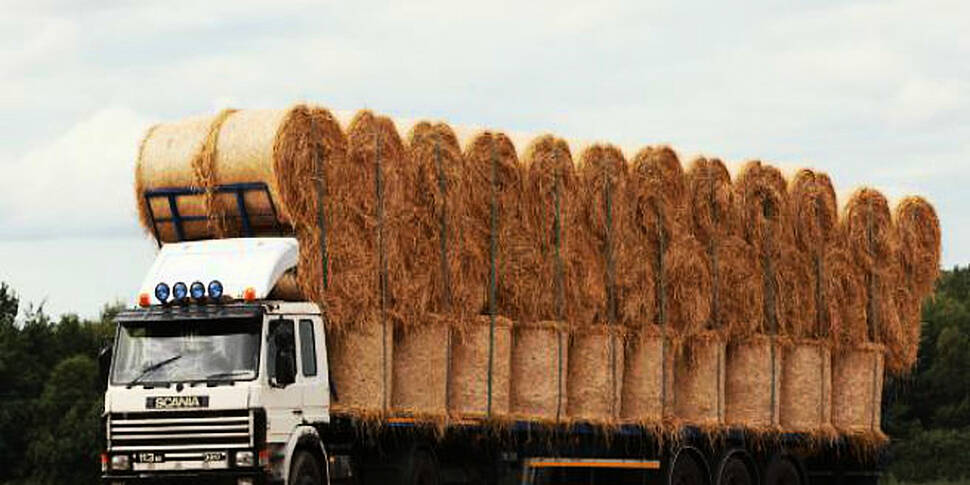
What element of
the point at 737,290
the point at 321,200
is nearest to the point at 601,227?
the point at 737,290

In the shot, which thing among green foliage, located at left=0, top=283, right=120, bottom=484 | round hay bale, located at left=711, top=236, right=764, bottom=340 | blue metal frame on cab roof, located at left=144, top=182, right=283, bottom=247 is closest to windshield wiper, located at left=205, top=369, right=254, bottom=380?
blue metal frame on cab roof, located at left=144, top=182, right=283, bottom=247

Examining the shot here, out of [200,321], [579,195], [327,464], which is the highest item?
[579,195]

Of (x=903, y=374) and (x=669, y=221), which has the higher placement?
(x=669, y=221)

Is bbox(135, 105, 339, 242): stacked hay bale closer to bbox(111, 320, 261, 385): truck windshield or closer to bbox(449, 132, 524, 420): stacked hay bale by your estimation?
bbox(111, 320, 261, 385): truck windshield

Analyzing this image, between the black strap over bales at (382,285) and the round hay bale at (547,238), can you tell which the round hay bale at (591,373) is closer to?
the round hay bale at (547,238)

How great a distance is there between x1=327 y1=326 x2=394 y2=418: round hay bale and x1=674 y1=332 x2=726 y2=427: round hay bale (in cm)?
596

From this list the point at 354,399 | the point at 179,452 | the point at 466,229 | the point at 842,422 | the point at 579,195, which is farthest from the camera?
the point at 842,422

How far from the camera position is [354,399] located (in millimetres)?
22312

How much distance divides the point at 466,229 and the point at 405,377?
1914 mm

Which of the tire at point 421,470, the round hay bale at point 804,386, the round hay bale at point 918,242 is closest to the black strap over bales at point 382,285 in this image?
the tire at point 421,470

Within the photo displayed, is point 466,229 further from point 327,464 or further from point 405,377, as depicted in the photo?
point 327,464

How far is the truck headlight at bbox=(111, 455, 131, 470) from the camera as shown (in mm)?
20984

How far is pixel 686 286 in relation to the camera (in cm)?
2703

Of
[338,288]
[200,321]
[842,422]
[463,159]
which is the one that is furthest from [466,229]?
[842,422]
